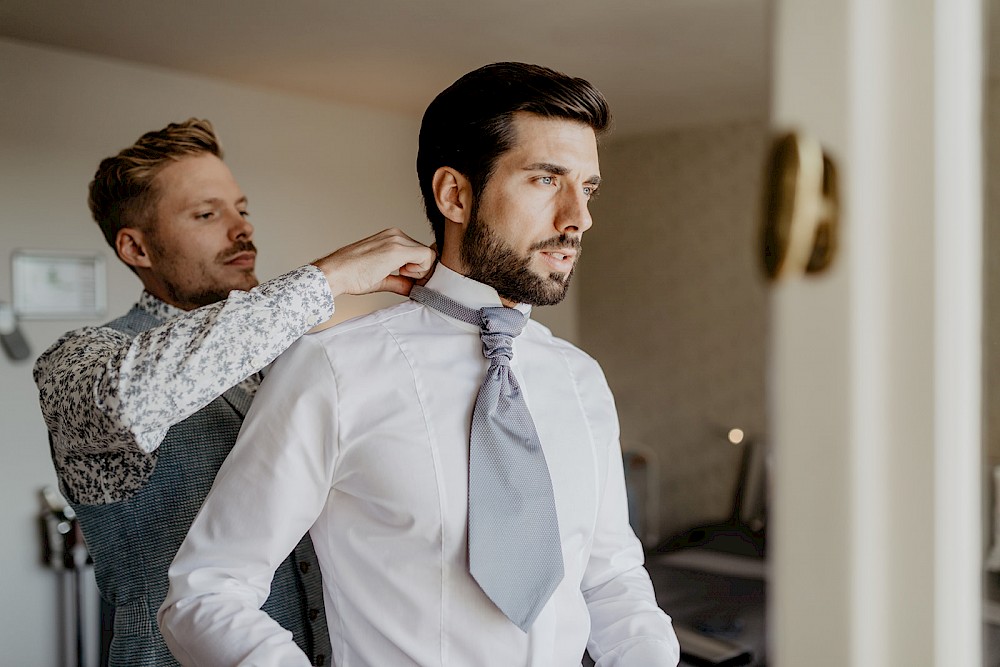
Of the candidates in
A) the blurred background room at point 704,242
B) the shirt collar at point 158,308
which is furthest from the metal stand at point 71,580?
the shirt collar at point 158,308

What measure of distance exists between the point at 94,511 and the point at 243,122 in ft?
9.53

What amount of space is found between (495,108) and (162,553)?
33.9 inches

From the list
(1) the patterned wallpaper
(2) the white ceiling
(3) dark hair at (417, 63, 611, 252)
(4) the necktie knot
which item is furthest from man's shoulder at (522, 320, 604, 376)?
(1) the patterned wallpaper

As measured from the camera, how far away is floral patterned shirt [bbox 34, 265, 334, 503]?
1.09 meters

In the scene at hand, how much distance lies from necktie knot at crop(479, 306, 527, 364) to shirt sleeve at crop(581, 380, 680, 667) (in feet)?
0.69

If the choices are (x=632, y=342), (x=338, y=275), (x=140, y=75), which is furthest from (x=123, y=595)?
(x=632, y=342)

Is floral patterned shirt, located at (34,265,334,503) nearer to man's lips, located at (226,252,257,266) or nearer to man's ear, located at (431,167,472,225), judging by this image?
man's ear, located at (431,167,472,225)

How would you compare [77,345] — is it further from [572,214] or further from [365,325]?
[572,214]

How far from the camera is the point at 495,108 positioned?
126cm

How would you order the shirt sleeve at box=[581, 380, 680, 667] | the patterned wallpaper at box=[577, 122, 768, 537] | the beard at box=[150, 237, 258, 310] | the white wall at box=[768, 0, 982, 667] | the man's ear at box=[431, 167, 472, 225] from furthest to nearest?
1. the patterned wallpaper at box=[577, 122, 768, 537]
2. the beard at box=[150, 237, 258, 310]
3. the man's ear at box=[431, 167, 472, 225]
4. the shirt sleeve at box=[581, 380, 680, 667]
5. the white wall at box=[768, 0, 982, 667]

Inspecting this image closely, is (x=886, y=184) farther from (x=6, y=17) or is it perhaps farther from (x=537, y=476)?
(x=6, y=17)

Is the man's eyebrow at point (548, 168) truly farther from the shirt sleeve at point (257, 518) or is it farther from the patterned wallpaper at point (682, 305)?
A: the patterned wallpaper at point (682, 305)

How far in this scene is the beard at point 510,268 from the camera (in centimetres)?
124

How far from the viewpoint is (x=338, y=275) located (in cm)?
122
